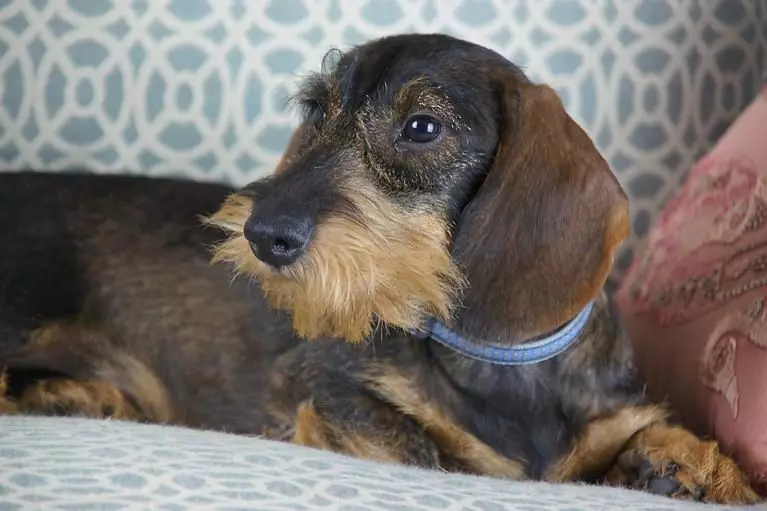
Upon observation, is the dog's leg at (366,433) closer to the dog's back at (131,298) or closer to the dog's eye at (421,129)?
the dog's back at (131,298)

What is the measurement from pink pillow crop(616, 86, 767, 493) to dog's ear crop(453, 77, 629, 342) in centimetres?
31

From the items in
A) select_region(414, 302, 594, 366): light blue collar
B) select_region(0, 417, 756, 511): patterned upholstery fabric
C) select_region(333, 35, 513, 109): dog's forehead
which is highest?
select_region(333, 35, 513, 109): dog's forehead

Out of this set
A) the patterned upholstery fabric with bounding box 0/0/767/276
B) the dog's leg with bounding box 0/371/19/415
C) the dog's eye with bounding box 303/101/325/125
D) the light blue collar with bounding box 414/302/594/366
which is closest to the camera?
the light blue collar with bounding box 414/302/594/366

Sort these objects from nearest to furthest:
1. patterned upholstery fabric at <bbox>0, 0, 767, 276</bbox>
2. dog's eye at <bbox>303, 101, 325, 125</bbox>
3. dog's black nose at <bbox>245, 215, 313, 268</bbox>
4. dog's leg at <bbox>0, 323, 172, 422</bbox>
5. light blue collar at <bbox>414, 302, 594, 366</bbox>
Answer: dog's black nose at <bbox>245, 215, 313, 268</bbox>, light blue collar at <bbox>414, 302, 594, 366</bbox>, dog's eye at <bbox>303, 101, 325, 125</bbox>, dog's leg at <bbox>0, 323, 172, 422</bbox>, patterned upholstery fabric at <bbox>0, 0, 767, 276</bbox>

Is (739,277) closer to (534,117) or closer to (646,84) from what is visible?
(534,117)

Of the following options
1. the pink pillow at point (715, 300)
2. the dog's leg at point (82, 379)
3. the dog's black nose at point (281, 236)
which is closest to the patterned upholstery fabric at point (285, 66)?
the pink pillow at point (715, 300)

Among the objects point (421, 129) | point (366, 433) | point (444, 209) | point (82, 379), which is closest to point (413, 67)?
point (421, 129)

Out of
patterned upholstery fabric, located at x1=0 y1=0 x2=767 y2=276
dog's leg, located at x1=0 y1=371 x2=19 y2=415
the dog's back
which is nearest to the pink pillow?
patterned upholstery fabric, located at x1=0 y1=0 x2=767 y2=276

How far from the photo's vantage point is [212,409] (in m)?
1.93

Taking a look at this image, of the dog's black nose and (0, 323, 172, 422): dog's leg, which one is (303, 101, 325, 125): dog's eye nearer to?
the dog's black nose

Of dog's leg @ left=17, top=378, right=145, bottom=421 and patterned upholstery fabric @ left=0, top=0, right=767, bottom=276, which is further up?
patterned upholstery fabric @ left=0, top=0, right=767, bottom=276

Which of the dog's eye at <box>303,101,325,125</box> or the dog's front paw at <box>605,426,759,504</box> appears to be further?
the dog's eye at <box>303,101,325,125</box>

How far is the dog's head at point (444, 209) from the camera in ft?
4.67

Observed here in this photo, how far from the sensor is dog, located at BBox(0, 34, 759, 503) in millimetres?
1454
